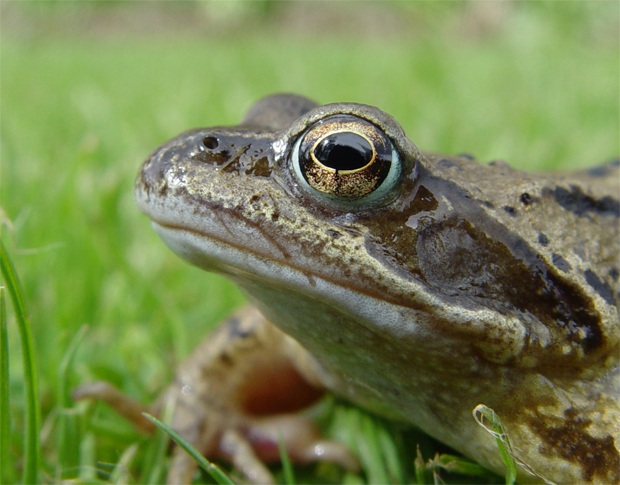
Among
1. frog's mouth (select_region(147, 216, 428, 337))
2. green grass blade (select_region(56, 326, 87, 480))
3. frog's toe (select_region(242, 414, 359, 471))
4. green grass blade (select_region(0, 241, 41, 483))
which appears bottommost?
frog's toe (select_region(242, 414, 359, 471))

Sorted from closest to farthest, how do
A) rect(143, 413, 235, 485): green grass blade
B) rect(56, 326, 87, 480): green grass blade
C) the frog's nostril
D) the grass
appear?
rect(143, 413, 235, 485): green grass blade < the frog's nostril < rect(56, 326, 87, 480): green grass blade < the grass

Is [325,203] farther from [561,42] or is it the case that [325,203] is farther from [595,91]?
[561,42]

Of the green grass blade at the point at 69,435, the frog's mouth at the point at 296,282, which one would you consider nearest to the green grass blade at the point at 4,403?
the green grass blade at the point at 69,435

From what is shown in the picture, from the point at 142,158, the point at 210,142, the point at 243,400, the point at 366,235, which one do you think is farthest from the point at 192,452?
the point at 142,158

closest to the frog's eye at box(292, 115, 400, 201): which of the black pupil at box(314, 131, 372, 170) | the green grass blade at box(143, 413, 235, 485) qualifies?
the black pupil at box(314, 131, 372, 170)

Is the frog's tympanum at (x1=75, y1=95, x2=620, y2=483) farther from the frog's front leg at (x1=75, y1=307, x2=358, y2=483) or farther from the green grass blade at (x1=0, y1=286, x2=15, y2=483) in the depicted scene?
the green grass blade at (x1=0, y1=286, x2=15, y2=483)

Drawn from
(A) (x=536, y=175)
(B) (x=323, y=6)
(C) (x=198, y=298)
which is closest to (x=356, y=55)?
(C) (x=198, y=298)
